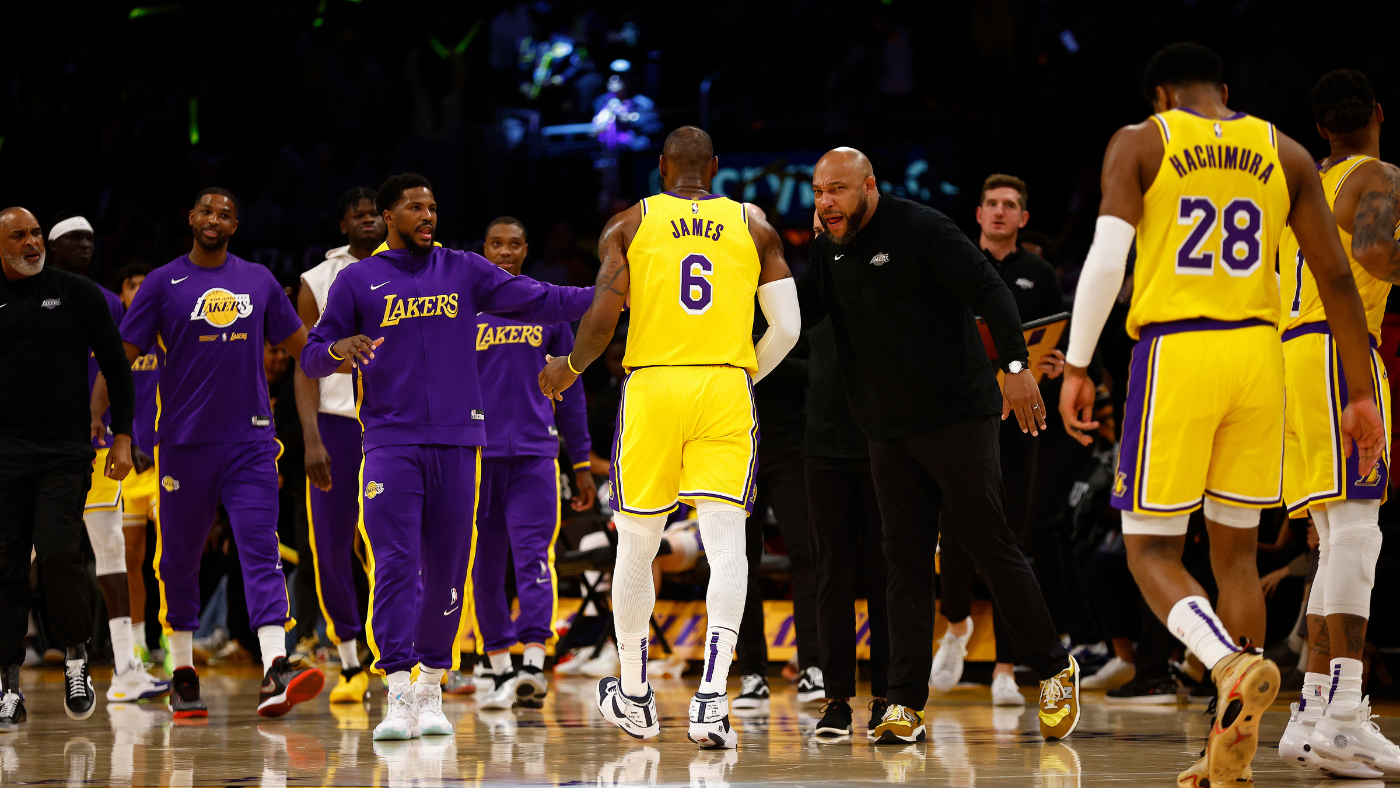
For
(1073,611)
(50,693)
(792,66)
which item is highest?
(792,66)

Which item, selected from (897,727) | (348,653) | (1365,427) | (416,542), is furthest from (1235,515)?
(348,653)

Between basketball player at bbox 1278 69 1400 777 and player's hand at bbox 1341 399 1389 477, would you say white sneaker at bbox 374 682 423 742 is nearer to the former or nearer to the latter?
basketball player at bbox 1278 69 1400 777

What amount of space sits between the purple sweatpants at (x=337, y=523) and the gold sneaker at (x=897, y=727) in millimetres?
3301

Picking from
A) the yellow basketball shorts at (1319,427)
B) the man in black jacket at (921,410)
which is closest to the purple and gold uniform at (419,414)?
the man in black jacket at (921,410)

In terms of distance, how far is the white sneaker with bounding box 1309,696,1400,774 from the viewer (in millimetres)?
4246

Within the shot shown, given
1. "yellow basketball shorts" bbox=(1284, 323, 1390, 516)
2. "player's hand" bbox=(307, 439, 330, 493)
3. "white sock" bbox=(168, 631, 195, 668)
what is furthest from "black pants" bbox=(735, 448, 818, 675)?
"yellow basketball shorts" bbox=(1284, 323, 1390, 516)

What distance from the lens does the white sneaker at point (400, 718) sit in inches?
212

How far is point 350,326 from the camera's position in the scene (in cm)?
570

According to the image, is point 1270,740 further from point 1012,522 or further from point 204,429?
point 204,429

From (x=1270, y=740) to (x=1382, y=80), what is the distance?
7359 millimetres

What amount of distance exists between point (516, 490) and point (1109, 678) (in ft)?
12.0

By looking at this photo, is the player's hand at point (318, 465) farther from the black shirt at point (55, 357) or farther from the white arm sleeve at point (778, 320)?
the white arm sleeve at point (778, 320)

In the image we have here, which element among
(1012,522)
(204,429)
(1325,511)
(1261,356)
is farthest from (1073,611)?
(204,429)

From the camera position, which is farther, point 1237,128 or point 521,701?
point 521,701
